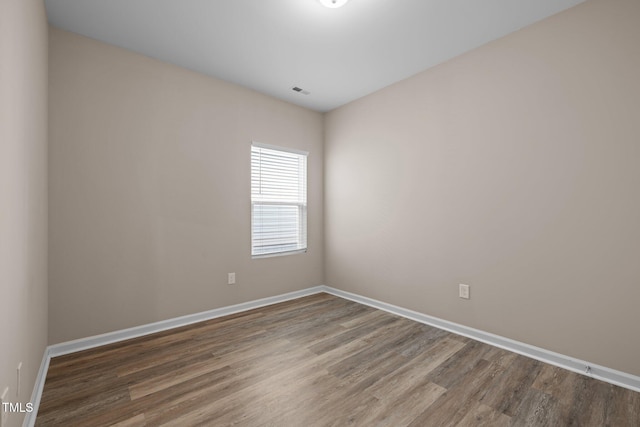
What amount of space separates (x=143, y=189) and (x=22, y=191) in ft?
4.11

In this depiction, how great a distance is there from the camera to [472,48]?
263 cm

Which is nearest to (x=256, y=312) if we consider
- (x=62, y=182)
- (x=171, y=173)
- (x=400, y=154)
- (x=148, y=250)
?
(x=148, y=250)

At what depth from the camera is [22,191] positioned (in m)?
1.48

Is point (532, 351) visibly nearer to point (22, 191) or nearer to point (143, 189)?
point (22, 191)

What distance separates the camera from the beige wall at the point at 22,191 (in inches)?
45.6

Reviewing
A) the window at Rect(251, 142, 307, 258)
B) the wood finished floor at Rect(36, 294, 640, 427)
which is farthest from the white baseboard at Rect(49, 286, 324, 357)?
the window at Rect(251, 142, 307, 258)

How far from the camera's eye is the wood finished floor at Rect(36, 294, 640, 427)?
5.29 ft

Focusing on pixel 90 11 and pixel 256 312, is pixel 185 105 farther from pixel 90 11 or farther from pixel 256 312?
pixel 256 312

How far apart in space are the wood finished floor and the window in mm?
1254

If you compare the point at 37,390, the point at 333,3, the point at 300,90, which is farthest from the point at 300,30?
the point at 37,390

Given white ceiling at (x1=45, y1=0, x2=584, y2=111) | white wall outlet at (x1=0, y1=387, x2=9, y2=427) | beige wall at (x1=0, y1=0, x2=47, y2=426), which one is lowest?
white wall outlet at (x1=0, y1=387, x2=9, y2=427)

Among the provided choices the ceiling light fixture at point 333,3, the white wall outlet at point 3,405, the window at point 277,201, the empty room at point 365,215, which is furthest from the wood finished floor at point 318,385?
the ceiling light fixture at point 333,3

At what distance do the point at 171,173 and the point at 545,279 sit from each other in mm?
3439

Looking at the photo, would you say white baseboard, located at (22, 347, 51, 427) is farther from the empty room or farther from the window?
the window
